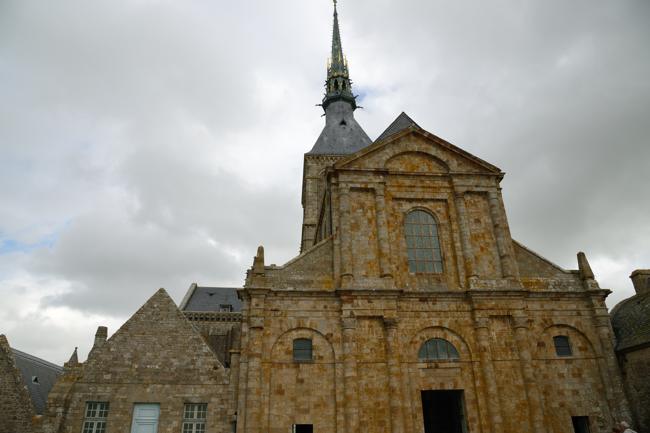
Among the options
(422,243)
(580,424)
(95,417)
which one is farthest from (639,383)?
(95,417)

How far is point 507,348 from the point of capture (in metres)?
17.1

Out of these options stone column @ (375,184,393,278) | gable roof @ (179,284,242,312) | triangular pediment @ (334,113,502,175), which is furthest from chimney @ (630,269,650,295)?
gable roof @ (179,284,242,312)

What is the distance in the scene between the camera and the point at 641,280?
20.6 meters

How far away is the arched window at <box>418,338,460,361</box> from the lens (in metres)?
16.9

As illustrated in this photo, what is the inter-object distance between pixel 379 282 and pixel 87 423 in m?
11.7

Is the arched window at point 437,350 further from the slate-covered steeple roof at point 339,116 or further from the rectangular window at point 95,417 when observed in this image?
the slate-covered steeple roof at point 339,116

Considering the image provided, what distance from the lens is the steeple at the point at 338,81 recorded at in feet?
167

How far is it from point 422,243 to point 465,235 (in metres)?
1.88

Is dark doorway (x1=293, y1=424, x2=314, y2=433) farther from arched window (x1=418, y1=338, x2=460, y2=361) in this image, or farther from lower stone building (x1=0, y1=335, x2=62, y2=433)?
lower stone building (x1=0, y1=335, x2=62, y2=433)

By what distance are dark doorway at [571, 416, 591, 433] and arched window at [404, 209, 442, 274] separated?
7512 millimetres

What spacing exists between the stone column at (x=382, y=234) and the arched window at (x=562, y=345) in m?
7.30

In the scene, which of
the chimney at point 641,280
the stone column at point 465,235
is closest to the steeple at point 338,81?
the stone column at point 465,235

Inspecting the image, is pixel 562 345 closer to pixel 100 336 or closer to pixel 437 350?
pixel 437 350

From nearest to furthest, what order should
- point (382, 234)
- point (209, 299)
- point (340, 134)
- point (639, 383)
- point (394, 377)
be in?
1. point (394, 377)
2. point (639, 383)
3. point (382, 234)
4. point (209, 299)
5. point (340, 134)
